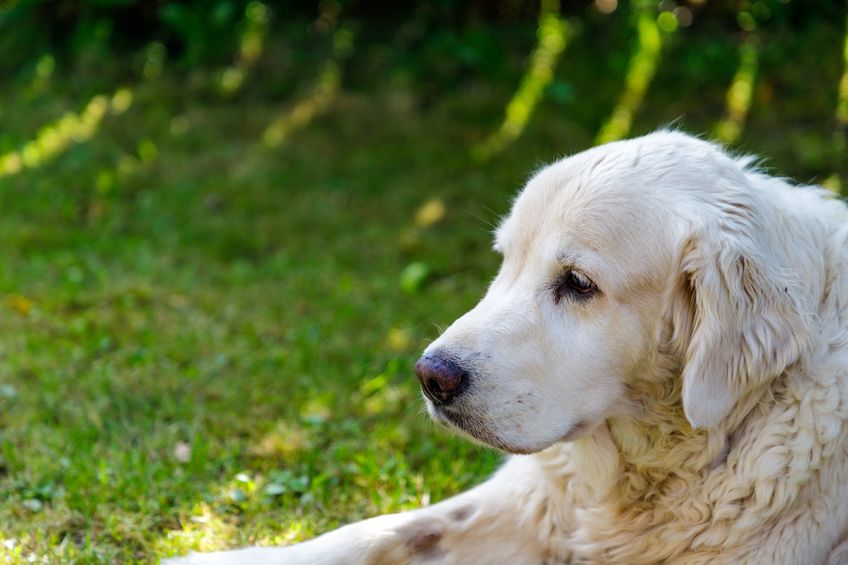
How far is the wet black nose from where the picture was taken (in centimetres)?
257

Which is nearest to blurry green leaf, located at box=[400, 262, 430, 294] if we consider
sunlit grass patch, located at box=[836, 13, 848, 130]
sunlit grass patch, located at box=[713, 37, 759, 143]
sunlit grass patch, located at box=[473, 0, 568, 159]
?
sunlit grass patch, located at box=[473, 0, 568, 159]

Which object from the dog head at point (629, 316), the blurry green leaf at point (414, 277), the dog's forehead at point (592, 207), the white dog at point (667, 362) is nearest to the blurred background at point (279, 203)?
the blurry green leaf at point (414, 277)

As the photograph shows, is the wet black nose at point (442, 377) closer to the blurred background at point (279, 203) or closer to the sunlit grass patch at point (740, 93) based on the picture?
the blurred background at point (279, 203)

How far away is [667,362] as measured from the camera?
2.63m

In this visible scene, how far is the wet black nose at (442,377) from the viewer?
257cm

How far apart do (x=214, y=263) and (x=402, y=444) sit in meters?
2.36

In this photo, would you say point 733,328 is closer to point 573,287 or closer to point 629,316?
point 629,316

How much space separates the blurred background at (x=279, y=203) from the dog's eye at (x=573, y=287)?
1.11m

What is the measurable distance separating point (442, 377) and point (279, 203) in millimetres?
4108

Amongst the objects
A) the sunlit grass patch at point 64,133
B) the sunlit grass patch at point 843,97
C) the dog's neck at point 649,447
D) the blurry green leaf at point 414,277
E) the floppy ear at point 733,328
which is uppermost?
the floppy ear at point 733,328

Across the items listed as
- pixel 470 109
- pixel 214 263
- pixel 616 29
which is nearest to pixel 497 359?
pixel 214 263

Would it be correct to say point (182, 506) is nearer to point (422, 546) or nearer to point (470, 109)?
point (422, 546)

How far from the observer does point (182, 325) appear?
15.9 feet

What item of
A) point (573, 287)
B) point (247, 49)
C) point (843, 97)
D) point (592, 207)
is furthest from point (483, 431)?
point (247, 49)
